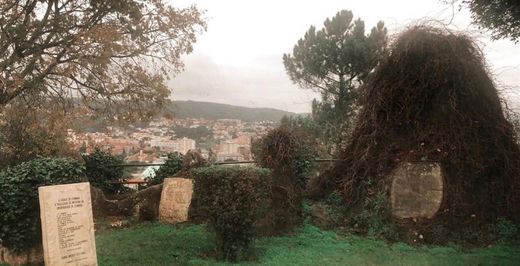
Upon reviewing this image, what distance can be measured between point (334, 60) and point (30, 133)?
14709mm

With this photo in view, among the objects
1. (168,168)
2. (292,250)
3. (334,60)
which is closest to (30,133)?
(168,168)

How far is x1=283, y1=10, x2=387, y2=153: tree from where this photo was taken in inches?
872

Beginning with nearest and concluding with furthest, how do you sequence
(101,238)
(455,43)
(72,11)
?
(101,238) → (455,43) → (72,11)

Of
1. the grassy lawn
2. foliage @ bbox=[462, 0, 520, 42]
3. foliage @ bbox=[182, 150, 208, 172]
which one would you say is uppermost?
foliage @ bbox=[462, 0, 520, 42]

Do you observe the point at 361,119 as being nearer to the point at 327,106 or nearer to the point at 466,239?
the point at 466,239

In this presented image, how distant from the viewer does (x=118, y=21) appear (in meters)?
12.0

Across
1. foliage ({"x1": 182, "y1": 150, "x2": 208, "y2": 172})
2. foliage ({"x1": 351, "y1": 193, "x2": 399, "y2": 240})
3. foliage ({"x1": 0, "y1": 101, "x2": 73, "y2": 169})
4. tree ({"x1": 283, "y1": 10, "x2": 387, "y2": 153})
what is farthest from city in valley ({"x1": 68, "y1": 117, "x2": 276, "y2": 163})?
tree ({"x1": 283, "y1": 10, "x2": 387, "y2": 153})

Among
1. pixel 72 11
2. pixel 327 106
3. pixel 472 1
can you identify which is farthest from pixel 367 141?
pixel 327 106

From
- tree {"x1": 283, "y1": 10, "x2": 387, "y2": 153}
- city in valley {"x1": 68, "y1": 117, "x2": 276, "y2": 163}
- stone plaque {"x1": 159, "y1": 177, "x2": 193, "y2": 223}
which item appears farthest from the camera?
tree {"x1": 283, "y1": 10, "x2": 387, "y2": 153}

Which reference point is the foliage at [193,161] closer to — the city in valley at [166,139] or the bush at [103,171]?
the city in valley at [166,139]

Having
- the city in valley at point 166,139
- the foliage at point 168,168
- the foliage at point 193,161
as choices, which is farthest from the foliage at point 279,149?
the foliage at point 168,168

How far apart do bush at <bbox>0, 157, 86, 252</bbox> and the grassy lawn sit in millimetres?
1098

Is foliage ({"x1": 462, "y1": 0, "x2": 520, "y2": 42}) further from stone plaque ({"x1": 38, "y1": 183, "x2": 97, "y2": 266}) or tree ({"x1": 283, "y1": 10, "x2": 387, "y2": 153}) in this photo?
tree ({"x1": 283, "y1": 10, "x2": 387, "y2": 153})

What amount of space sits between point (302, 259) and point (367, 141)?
3861 millimetres
